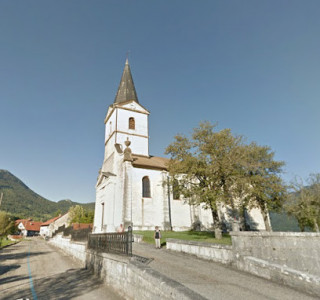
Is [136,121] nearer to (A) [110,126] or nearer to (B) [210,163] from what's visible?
(A) [110,126]

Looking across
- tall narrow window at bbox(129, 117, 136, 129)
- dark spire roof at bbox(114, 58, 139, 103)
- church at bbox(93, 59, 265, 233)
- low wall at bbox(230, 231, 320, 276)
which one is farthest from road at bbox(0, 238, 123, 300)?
dark spire roof at bbox(114, 58, 139, 103)

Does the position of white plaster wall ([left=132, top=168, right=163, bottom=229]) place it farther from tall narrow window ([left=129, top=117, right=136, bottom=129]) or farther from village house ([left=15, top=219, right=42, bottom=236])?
village house ([left=15, top=219, right=42, bottom=236])

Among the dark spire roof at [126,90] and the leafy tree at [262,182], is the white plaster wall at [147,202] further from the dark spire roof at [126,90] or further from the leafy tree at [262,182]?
the dark spire roof at [126,90]

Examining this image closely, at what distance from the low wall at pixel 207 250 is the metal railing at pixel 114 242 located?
4.08 meters

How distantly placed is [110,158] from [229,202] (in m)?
17.9

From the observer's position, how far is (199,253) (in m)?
10.2

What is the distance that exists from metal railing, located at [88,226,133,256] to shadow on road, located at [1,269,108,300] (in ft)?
4.46

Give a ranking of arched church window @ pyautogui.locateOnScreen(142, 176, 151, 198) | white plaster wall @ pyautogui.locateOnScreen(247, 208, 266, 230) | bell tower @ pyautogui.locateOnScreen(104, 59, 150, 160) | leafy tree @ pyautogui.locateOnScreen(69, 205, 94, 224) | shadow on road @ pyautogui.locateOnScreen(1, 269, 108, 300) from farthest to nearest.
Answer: leafy tree @ pyautogui.locateOnScreen(69, 205, 94, 224), white plaster wall @ pyautogui.locateOnScreen(247, 208, 266, 230), bell tower @ pyautogui.locateOnScreen(104, 59, 150, 160), arched church window @ pyautogui.locateOnScreen(142, 176, 151, 198), shadow on road @ pyautogui.locateOnScreen(1, 269, 108, 300)

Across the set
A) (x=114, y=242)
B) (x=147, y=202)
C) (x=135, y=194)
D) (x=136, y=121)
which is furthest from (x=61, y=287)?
(x=136, y=121)

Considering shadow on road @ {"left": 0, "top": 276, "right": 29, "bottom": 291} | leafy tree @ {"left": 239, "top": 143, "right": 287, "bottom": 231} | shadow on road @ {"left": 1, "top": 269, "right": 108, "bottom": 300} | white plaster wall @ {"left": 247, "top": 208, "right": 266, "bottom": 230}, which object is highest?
leafy tree @ {"left": 239, "top": 143, "right": 287, "bottom": 231}

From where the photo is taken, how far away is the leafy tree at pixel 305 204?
24188 mm

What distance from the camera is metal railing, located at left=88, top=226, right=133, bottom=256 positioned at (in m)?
7.23

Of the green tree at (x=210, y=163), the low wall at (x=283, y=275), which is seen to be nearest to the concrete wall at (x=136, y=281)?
the low wall at (x=283, y=275)

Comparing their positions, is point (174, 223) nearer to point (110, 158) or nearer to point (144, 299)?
point (110, 158)
